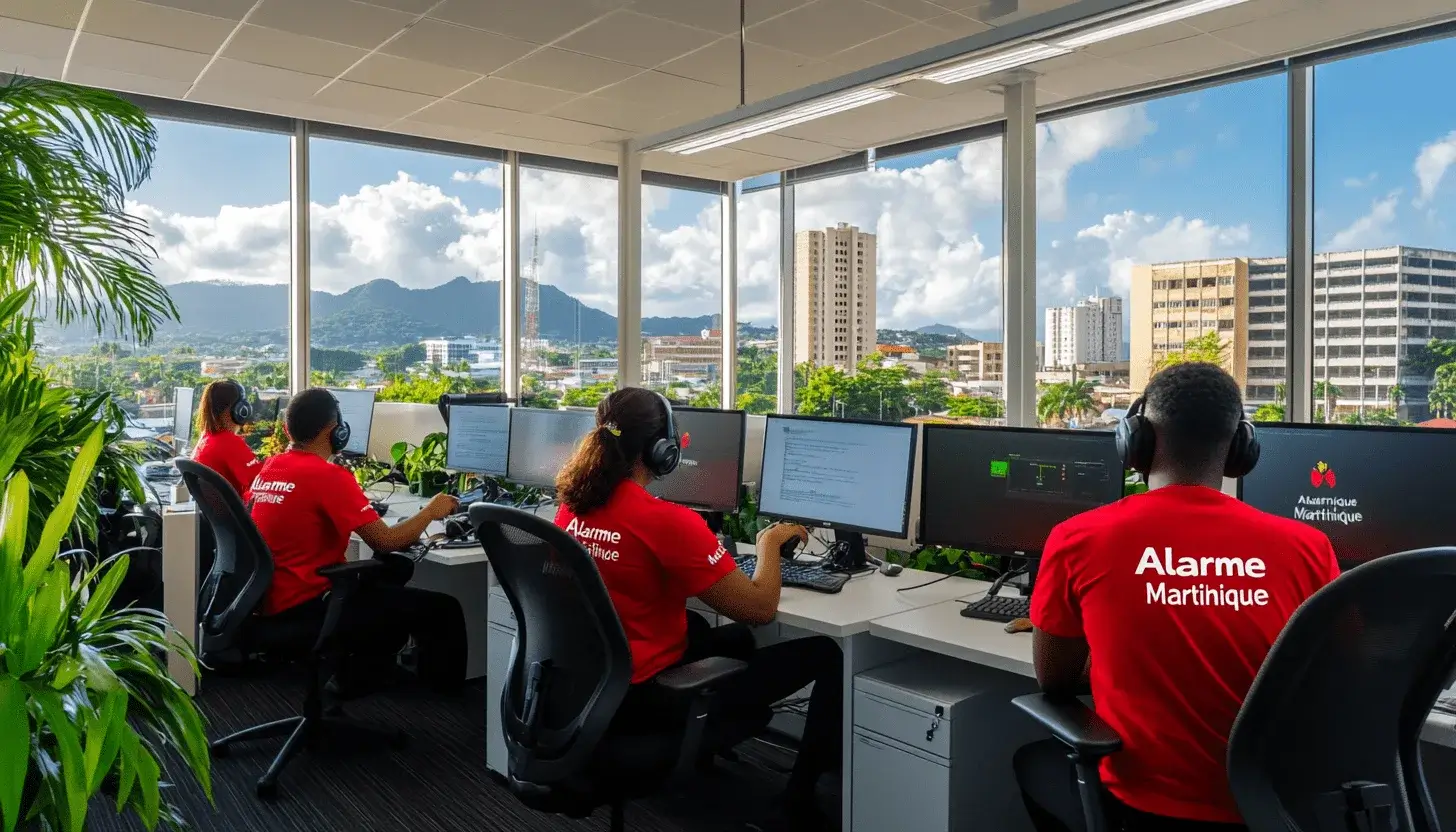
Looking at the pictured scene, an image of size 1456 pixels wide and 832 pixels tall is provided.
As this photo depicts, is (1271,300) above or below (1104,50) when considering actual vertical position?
below

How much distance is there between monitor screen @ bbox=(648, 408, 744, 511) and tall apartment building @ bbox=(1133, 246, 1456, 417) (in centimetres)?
217

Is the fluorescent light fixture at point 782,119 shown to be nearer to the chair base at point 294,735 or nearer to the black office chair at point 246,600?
the black office chair at point 246,600

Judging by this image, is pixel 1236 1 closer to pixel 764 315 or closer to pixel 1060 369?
pixel 1060 369

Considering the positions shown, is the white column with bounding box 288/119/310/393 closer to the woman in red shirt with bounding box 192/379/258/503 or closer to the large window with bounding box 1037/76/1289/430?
the woman in red shirt with bounding box 192/379/258/503

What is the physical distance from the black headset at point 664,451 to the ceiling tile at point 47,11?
3262 millimetres

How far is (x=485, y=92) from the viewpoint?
16.9 ft

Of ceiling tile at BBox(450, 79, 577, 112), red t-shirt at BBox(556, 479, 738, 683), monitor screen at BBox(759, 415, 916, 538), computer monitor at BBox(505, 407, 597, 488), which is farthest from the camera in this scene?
ceiling tile at BBox(450, 79, 577, 112)

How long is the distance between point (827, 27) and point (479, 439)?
7.74 feet

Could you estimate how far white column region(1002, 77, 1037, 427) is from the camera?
445cm

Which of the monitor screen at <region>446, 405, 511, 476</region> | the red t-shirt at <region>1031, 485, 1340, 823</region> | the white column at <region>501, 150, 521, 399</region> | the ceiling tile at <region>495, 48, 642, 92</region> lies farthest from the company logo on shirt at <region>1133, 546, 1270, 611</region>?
the white column at <region>501, 150, 521, 399</region>

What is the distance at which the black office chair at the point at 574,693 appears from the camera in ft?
6.39

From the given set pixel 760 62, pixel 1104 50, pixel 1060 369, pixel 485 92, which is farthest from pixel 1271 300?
pixel 485 92

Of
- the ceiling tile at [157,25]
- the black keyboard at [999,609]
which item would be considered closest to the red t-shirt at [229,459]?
the ceiling tile at [157,25]

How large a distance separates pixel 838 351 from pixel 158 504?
14.8 feet
